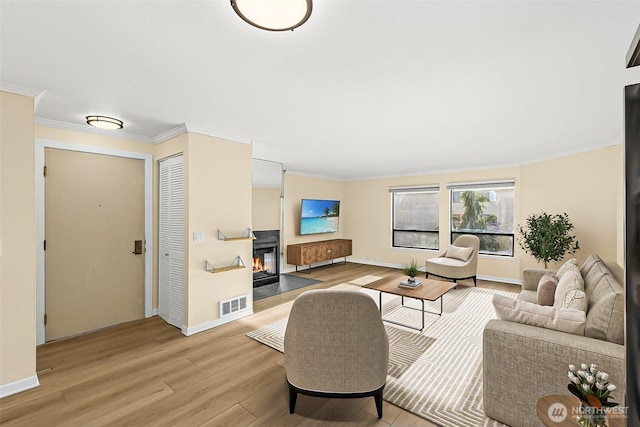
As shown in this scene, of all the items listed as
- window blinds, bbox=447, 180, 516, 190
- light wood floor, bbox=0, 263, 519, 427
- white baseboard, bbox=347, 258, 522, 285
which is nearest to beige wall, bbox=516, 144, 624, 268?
window blinds, bbox=447, 180, 516, 190

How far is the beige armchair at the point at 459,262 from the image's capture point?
16.7 feet

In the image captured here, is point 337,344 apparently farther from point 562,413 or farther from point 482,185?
point 482,185

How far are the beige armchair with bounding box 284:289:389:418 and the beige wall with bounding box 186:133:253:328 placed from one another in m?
1.91

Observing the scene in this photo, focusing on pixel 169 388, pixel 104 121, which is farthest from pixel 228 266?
pixel 104 121

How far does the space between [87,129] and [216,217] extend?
1780 millimetres

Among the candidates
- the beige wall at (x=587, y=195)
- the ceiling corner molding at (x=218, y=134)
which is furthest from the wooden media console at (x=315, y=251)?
the beige wall at (x=587, y=195)

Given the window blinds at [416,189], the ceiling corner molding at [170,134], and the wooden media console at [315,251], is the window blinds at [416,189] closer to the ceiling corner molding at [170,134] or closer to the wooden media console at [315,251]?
the wooden media console at [315,251]

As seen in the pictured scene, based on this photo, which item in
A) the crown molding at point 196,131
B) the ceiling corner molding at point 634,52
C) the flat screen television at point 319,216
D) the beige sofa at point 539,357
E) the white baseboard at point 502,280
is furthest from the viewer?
the flat screen television at point 319,216

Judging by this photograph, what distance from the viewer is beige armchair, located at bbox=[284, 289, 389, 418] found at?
175 cm

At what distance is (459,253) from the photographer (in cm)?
541

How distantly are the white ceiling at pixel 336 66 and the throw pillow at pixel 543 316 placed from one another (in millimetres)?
1638

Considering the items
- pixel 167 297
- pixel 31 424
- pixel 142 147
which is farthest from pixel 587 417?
pixel 142 147

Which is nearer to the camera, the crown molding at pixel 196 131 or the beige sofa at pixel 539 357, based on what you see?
the beige sofa at pixel 539 357

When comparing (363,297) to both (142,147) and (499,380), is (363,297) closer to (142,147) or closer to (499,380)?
(499,380)
